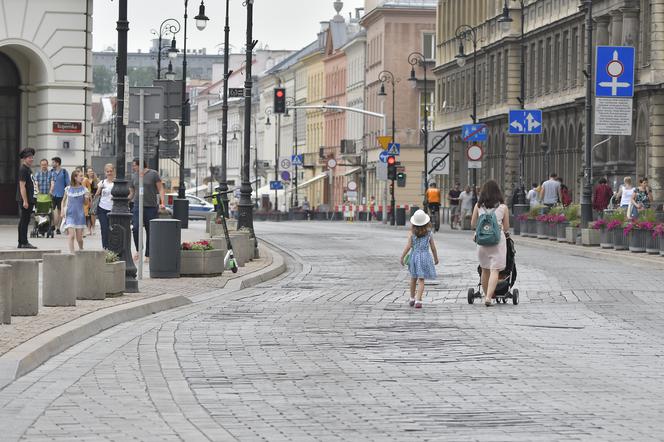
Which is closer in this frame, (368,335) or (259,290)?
(368,335)

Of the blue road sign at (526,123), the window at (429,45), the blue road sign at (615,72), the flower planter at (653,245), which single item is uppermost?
the window at (429,45)

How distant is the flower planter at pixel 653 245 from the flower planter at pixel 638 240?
15cm

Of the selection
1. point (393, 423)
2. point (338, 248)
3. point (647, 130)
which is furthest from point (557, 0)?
point (393, 423)

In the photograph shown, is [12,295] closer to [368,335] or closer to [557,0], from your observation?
[368,335]

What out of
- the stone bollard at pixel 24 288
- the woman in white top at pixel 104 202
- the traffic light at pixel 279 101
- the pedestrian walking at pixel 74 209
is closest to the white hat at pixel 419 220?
the stone bollard at pixel 24 288

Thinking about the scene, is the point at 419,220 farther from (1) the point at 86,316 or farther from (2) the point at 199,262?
(1) the point at 86,316

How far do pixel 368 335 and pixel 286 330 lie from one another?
107cm

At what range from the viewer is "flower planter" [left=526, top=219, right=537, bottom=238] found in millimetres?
53656

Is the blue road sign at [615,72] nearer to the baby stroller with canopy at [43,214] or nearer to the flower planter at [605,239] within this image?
the flower planter at [605,239]

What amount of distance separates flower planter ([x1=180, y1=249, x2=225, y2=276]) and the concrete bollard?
35.5 feet

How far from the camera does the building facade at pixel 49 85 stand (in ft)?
154

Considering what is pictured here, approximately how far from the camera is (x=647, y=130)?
61.2 metres

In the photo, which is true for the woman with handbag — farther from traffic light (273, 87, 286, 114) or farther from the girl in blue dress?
traffic light (273, 87, 286, 114)

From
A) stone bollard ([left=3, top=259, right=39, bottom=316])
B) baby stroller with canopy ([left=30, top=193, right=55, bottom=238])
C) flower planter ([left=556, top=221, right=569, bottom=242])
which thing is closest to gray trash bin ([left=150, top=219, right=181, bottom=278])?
stone bollard ([left=3, top=259, right=39, bottom=316])
